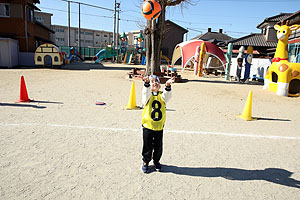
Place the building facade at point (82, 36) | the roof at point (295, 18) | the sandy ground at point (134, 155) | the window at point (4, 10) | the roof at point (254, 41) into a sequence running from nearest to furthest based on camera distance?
the sandy ground at point (134, 155)
the roof at point (295, 18)
the window at point (4, 10)
the roof at point (254, 41)
the building facade at point (82, 36)

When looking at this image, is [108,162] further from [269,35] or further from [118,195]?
[269,35]

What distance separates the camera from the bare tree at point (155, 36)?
13844mm

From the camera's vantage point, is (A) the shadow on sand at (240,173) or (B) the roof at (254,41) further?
(B) the roof at (254,41)

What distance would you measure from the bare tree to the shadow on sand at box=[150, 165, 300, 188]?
11.6 m

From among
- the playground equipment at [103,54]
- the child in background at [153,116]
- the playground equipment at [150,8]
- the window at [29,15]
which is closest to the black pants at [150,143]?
the child in background at [153,116]

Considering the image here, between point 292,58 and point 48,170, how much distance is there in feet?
64.6

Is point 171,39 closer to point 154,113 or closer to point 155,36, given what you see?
point 155,36

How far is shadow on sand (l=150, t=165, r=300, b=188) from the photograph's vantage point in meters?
3.18

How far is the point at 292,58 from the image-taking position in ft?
56.6

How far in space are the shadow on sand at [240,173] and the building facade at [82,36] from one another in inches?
2211

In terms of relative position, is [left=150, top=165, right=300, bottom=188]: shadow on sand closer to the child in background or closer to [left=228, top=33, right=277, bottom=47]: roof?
the child in background

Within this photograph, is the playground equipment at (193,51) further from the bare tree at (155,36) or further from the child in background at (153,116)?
the child in background at (153,116)

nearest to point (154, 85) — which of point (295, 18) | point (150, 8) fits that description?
point (150, 8)

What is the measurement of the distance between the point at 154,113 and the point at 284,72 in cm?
972
